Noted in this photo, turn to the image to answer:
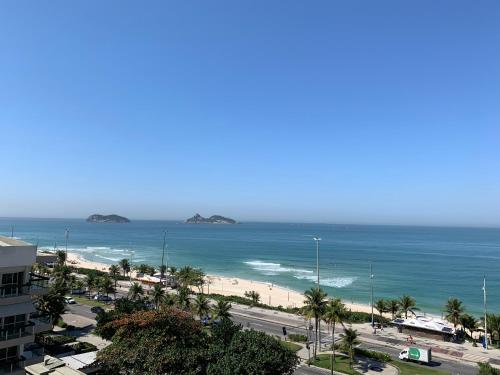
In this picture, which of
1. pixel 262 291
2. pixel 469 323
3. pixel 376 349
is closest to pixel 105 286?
pixel 262 291

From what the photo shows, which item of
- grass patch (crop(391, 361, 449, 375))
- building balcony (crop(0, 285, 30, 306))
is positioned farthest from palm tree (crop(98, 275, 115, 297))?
grass patch (crop(391, 361, 449, 375))

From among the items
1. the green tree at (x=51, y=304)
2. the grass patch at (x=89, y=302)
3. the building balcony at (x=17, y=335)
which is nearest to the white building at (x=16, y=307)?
the building balcony at (x=17, y=335)

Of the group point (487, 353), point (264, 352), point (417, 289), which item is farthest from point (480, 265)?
point (264, 352)

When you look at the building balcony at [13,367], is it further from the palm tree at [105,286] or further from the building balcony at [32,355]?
the palm tree at [105,286]

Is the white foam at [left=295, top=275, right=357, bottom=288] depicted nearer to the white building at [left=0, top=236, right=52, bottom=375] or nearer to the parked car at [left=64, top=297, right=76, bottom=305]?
the parked car at [left=64, top=297, right=76, bottom=305]

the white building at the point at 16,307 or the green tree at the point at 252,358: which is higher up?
the white building at the point at 16,307
